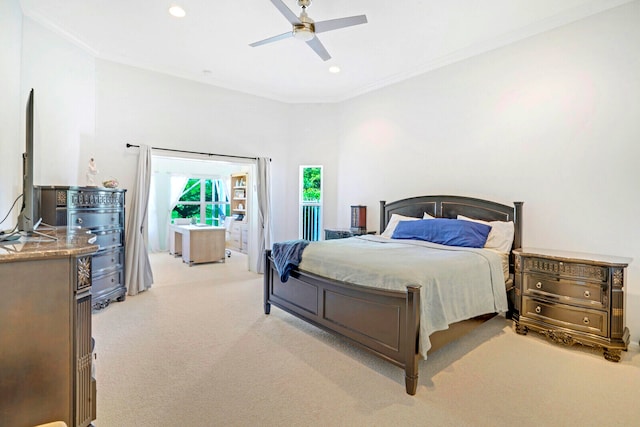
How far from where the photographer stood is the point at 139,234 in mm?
4625

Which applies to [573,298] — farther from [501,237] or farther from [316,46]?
[316,46]

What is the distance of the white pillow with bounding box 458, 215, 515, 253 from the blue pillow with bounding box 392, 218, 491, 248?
0.22 feet

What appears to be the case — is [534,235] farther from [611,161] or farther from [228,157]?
[228,157]

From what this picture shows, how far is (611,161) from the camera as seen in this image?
3193 mm

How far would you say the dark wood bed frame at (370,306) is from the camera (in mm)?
2279

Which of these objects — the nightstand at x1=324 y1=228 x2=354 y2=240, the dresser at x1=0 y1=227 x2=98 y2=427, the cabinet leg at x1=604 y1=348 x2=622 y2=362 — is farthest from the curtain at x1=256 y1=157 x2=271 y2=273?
the cabinet leg at x1=604 y1=348 x2=622 y2=362

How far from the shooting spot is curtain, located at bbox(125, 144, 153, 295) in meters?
4.51

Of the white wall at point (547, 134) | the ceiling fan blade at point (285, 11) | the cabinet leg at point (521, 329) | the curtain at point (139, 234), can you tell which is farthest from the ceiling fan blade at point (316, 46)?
the cabinet leg at point (521, 329)

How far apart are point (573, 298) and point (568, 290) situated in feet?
0.26

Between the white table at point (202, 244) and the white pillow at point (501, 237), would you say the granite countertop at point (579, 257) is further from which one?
the white table at point (202, 244)

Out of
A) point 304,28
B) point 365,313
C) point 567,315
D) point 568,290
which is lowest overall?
point 567,315

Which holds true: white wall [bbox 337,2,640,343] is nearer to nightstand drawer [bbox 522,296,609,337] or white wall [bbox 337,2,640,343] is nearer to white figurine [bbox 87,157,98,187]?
nightstand drawer [bbox 522,296,609,337]

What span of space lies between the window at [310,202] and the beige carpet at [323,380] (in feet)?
9.32

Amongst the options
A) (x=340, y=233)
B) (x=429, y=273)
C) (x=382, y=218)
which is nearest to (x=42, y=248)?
(x=429, y=273)
